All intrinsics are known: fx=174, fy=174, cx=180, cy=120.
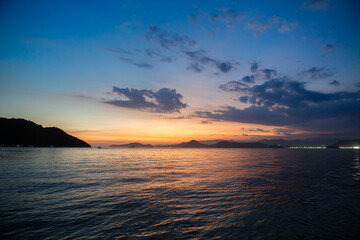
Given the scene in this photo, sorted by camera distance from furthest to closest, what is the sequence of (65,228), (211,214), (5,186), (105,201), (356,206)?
(5,186)
(105,201)
(356,206)
(211,214)
(65,228)

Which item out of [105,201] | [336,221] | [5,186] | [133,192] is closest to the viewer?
[336,221]

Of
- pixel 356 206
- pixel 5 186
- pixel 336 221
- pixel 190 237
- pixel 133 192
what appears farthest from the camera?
pixel 5 186

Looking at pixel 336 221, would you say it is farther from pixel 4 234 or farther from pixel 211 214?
pixel 4 234

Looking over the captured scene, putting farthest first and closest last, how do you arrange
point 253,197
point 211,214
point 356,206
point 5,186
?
point 5,186
point 253,197
point 356,206
point 211,214

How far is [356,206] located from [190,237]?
17.4m

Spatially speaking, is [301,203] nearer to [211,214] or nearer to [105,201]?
[211,214]

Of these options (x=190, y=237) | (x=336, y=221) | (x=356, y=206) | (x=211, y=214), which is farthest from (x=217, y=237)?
(x=356, y=206)

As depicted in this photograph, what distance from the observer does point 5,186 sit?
23.0 m

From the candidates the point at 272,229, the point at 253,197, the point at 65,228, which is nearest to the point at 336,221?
the point at 272,229

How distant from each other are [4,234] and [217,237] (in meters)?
13.2

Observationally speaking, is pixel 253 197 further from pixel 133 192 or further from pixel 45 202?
pixel 45 202

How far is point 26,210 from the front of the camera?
14859 mm

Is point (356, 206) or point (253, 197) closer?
point (356, 206)

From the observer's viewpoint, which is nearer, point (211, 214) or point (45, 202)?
point (211, 214)
